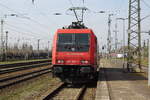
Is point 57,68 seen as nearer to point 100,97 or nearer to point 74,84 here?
point 74,84

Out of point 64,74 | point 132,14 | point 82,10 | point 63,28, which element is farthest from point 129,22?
point 64,74

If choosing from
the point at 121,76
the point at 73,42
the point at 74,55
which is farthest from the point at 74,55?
the point at 121,76

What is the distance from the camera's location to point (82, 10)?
23062 mm

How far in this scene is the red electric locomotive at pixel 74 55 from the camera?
535 inches

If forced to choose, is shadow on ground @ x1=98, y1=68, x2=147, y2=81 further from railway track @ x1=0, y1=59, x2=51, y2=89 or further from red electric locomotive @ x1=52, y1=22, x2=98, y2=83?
railway track @ x1=0, y1=59, x2=51, y2=89

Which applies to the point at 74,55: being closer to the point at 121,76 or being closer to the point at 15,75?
the point at 121,76

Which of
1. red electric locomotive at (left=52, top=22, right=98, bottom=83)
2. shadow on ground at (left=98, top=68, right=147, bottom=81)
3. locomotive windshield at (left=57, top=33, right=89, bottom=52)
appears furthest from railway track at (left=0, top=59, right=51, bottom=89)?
shadow on ground at (left=98, top=68, right=147, bottom=81)

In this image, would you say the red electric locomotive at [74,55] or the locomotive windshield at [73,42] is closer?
the red electric locomotive at [74,55]

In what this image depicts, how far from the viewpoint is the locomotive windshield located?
45.6ft

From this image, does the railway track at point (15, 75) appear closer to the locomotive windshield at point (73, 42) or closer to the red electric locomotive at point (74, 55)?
the red electric locomotive at point (74, 55)

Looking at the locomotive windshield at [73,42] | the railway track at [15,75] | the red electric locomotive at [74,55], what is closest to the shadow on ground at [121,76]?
the red electric locomotive at [74,55]

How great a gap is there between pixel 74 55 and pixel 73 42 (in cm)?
72

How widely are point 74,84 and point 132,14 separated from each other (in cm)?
915

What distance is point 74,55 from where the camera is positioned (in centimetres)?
1371
